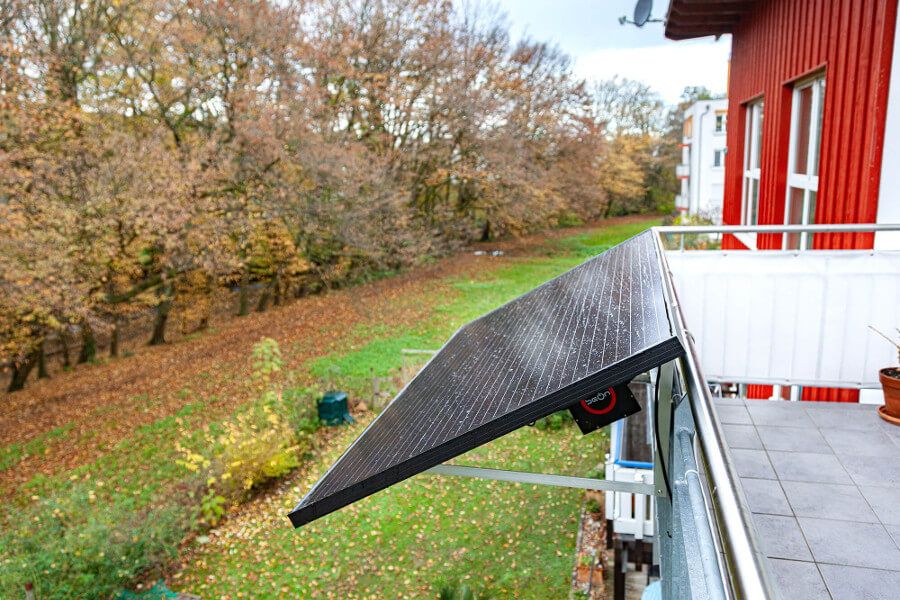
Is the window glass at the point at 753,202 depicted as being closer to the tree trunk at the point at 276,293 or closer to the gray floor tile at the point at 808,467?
the gray floor tile at the point at 808,467

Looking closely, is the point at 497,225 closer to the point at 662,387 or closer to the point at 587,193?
the point at 587,193

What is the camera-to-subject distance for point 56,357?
18.3m

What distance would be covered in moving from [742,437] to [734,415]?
0.36 meters

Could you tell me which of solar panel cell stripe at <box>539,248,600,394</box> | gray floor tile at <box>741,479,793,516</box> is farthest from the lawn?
solar panel cell stripe at <box>539,248,600,394</box>

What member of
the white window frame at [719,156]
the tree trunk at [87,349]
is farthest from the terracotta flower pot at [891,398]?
the white window frame at [719,156]

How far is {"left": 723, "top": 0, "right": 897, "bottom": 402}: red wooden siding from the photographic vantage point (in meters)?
4.71

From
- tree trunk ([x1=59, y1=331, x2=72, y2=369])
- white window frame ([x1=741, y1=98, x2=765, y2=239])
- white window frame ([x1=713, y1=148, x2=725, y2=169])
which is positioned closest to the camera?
white window frame ([x1=741, y1=98, x2=765, y2=239])

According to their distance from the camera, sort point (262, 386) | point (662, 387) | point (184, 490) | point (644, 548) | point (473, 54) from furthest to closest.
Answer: point (473, 54)
point (262, 386)
point (184, 490)
point (644, 548)
point (662, 387)

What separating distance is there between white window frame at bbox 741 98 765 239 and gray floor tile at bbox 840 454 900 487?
5701 mm

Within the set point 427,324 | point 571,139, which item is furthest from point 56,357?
point 571,139

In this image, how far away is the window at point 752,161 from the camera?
29.0 feet

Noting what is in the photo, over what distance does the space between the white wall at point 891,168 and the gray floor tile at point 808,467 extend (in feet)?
6.34

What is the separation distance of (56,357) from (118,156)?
7250mm

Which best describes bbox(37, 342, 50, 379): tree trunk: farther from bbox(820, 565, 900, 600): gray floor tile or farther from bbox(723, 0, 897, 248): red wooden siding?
bbox(820, 565, 900, 600): gray floor tile
